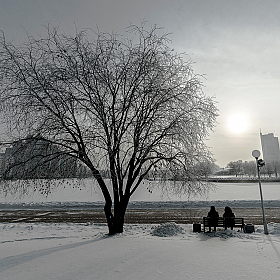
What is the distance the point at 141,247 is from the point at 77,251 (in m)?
1.96

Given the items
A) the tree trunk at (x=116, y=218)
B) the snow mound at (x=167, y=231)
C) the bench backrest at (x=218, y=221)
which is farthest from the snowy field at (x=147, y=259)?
the tree trunk at (x=116, y=218)

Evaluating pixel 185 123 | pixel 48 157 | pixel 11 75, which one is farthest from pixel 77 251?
pixel 11 75

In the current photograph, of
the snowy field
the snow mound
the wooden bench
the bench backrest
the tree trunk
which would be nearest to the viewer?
the snowy field

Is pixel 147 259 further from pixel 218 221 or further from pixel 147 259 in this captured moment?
pixel 218 221

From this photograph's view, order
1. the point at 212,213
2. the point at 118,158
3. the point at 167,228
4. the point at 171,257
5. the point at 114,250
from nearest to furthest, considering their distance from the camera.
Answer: the point at 171,257 → the point at 114,250 → the point at 118,158 → the point at 167,228 → the point at 212,213

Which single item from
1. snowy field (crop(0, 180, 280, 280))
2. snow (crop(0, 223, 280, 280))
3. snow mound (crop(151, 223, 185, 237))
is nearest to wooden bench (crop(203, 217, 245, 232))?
snow mound (crop(151, 223, 185, 237))

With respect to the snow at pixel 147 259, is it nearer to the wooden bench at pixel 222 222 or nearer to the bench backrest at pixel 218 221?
the bench backrest at pixel 218 221

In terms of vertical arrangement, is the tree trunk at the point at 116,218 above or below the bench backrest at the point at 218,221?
above

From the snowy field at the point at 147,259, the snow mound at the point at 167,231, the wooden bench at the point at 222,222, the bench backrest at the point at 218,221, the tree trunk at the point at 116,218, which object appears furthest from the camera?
the wooden bench at the point at 222,222

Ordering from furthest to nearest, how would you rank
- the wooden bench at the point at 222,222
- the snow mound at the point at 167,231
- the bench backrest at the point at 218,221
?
the wooden bench at the point at 222,222 < the bench backrest at the point at 218,221 < the snow mound at the point at 167,231

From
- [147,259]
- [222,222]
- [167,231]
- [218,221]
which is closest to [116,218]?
[167,231]

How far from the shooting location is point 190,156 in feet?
29.4

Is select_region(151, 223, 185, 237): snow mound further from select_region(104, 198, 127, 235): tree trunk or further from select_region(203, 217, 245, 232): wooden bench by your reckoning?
select_region(104, 198, 127, 235): tree trunk

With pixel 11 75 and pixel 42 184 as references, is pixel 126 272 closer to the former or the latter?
pixel 42 184
